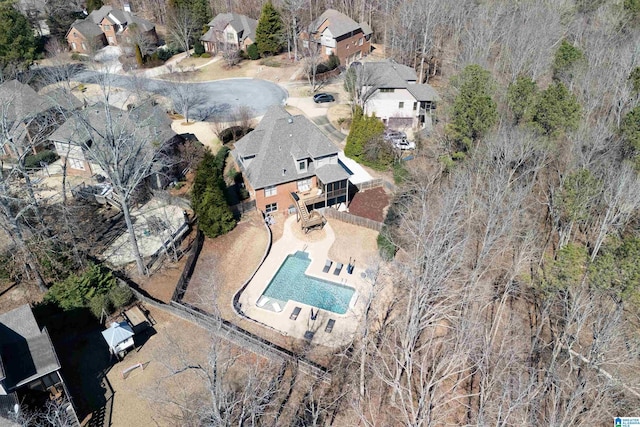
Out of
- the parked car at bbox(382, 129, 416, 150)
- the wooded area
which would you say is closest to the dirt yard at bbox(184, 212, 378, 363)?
the wooded area

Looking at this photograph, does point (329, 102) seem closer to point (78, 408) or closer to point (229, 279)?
point (229, 279)

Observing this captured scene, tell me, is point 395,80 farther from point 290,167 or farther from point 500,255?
point 500,255

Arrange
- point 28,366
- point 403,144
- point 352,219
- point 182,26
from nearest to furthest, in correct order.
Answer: point 28,366, point 352,219, point 403,144, point 182,26

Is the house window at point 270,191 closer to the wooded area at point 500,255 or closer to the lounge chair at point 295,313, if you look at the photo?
the wooded area at point 500,255

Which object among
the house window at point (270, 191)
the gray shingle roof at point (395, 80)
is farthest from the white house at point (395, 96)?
the house window at point (270, 191)

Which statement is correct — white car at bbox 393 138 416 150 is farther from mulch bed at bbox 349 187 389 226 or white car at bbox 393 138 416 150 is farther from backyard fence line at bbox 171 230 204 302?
backyard fence line at bbox 171 230 204 302

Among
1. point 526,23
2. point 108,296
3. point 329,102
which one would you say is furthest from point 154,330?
point 526,23

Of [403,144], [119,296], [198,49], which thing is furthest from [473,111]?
[198,49]
